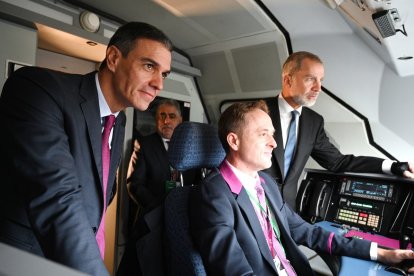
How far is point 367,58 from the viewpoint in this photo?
271 cm

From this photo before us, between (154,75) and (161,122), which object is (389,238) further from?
(161,122)

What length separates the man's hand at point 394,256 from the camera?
59.0 inches

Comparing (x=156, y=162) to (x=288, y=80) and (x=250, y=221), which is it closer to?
(x=288, y=80)

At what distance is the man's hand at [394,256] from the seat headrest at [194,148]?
0.95m

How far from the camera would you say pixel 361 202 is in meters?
2.22

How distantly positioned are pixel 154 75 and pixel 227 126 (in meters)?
0.55

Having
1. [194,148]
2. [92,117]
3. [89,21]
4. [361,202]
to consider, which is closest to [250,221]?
[194,148]

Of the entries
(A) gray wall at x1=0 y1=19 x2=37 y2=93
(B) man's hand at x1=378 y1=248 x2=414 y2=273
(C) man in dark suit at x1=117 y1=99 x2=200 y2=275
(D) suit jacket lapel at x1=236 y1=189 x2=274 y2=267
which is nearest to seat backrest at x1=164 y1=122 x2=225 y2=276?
(D) suit jacket lapel at x1=236 y1=189 x2=274 y2=267

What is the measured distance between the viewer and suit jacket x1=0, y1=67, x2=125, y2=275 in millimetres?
873

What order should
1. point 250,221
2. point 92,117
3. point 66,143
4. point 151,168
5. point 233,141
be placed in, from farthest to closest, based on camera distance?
point 151,168 < point 233,141 < point 250,221 < point 92,117 < point 66,143

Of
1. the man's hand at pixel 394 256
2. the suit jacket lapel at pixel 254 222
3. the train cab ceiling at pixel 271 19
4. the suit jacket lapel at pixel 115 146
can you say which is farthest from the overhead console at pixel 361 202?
the suit jacket lapel at pixel 115 146

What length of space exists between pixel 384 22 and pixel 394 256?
1.35 meters

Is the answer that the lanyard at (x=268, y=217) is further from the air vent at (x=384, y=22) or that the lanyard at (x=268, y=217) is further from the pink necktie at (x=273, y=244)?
the air vent at (x=384, y=22)

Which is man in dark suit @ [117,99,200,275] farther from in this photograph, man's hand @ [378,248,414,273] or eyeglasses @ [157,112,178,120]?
man's hand @ [378,248,414,273]
